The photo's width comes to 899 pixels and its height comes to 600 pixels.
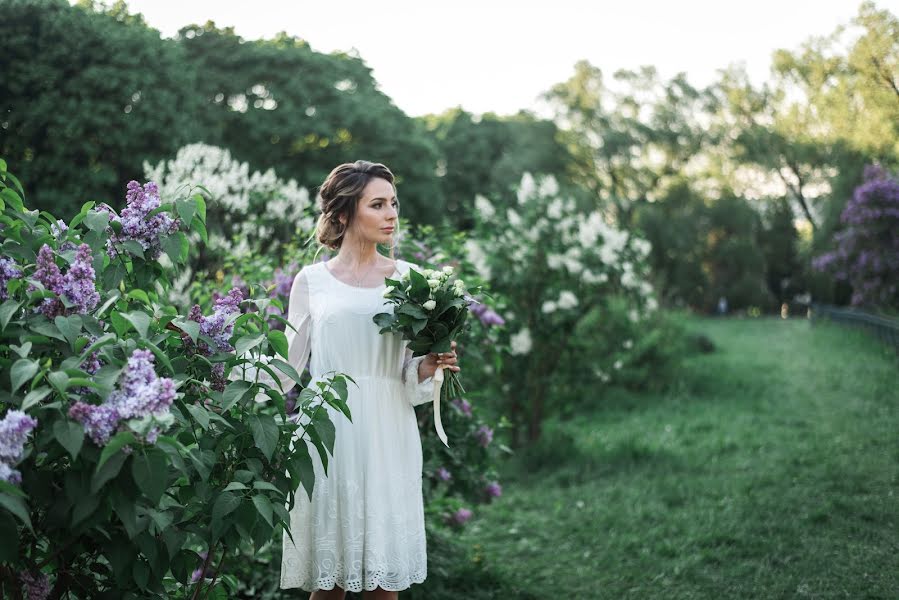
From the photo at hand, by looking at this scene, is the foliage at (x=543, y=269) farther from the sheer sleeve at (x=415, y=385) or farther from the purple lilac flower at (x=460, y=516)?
the sheer sleeve at (x=415, y=385)

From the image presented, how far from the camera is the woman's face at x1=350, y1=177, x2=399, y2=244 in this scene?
3127 mm

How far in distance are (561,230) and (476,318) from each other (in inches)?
135

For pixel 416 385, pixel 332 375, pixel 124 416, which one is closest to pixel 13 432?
pixel 124 416

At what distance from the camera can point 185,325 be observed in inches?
85.1

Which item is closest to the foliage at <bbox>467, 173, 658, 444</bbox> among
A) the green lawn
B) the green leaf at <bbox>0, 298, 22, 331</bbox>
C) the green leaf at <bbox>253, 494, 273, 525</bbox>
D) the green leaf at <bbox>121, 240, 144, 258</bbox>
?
the green lawn

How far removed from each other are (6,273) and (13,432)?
0.49 metres

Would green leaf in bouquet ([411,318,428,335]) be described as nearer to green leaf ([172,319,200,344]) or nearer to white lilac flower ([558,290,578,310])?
green leaf ([172,319,200,344])

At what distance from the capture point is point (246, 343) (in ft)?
7.20

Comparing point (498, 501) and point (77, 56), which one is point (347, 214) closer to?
point (498, 501)

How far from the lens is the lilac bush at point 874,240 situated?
1201 centimetres

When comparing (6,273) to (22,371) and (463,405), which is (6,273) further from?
(463,405)

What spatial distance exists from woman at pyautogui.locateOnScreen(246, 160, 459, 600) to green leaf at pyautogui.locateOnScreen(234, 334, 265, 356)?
2.43 ft

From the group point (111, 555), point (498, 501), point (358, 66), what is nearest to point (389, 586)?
point (111, 555)

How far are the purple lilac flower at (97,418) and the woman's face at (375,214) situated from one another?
1.52 metres
